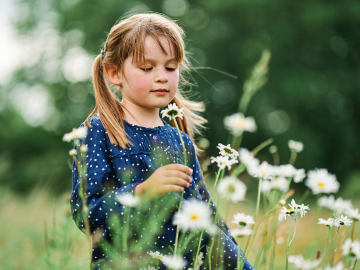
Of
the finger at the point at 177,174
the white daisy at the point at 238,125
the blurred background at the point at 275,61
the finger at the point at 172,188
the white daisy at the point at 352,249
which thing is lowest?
the white daisy at the point at 352,249

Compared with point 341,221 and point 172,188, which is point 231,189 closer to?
point 172,188

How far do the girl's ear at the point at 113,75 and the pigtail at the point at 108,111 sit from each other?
0.24 ft

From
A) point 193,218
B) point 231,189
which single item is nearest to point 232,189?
point 231,189

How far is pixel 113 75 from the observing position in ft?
6.99

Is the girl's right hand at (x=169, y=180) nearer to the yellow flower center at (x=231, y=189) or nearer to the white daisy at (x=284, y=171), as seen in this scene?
the yellow flower center at (x=231, y=189)

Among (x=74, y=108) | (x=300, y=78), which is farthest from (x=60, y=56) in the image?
(x=300, y=78)

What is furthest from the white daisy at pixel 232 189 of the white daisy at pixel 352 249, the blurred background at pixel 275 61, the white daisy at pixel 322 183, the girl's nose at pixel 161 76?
the blurred background at pixel 275 61

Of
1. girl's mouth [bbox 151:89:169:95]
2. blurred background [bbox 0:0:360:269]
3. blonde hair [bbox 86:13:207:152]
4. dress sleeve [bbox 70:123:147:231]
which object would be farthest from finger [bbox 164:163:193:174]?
blurred background [bbox 0:0:360:269]

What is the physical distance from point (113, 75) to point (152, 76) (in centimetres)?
31

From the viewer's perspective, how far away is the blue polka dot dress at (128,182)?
5.27 feet

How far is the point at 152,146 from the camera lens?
1992mm

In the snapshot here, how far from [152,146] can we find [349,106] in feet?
44.9

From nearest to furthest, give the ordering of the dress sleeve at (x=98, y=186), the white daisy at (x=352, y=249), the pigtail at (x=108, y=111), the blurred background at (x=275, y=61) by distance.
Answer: the white daisy at (x=352, y=249)
the dress sleeve at (x=98, y=186)
the pigtail at (x=108, y=111)
the blurred background at (x=275, y=61)

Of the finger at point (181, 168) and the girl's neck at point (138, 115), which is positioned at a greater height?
the girl's neck at point (138, 115)
